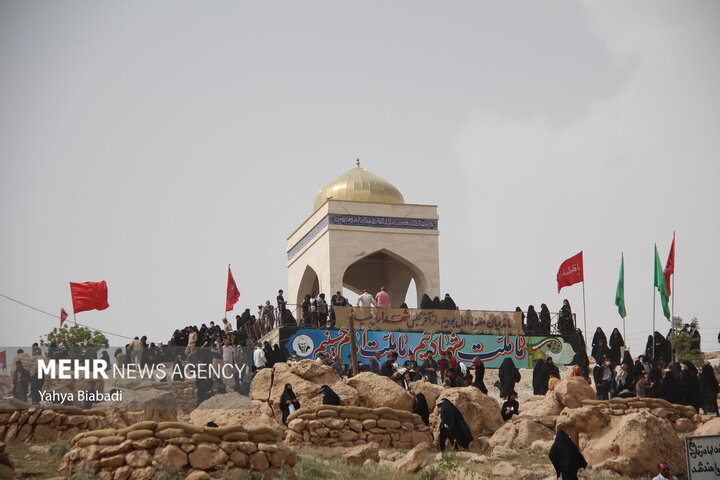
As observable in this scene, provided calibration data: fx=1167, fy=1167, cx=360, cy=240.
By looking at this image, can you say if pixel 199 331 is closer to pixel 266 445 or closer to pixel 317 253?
pixel 317 253

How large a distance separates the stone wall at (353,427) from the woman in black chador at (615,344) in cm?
1006

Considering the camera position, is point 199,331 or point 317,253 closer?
point 199,331

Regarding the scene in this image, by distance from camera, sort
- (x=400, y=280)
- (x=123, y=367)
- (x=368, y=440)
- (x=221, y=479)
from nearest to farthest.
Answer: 1. (x=221, y=479)
2. (x=368, y=440)
3. (x=123, y=367)
4. (x=400, y=280)

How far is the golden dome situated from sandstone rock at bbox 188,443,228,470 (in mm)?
18982

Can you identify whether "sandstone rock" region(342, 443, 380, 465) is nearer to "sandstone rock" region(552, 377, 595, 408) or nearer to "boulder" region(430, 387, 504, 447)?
"boulder" region(430, 387, 504, 447)

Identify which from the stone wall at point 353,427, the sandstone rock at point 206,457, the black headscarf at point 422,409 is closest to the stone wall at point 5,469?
the sandstone rock at point 206,457

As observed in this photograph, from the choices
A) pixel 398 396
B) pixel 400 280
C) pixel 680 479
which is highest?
pixel 400 280

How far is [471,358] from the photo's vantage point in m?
25.8

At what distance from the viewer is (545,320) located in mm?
27328

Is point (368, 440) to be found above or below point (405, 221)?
below

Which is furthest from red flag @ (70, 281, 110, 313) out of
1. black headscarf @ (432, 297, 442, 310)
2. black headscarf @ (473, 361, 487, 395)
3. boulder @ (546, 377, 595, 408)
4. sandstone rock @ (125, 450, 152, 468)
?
sandstone rock @ (125, 450, 152, 468)

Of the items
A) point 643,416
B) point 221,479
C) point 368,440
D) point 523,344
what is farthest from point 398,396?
point 523,344

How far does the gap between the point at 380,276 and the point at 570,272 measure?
8439 millimetres

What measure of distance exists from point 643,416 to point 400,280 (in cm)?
1931
